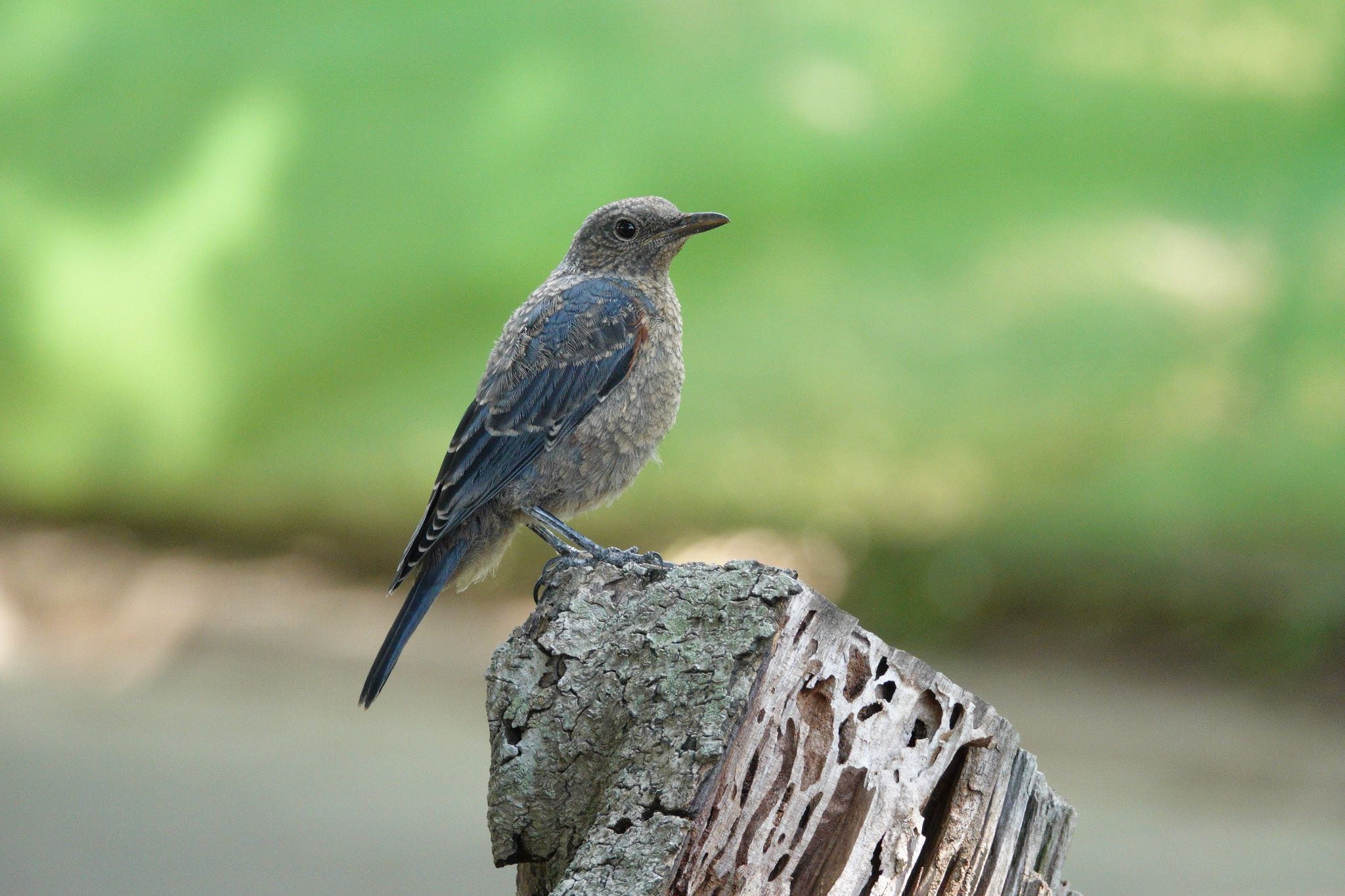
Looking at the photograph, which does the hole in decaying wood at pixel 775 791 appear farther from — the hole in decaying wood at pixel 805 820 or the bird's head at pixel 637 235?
the bird's head at pixel 637 235

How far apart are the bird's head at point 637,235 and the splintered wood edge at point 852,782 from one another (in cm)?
142

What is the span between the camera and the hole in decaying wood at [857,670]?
6.40 ft

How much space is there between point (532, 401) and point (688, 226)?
634mm

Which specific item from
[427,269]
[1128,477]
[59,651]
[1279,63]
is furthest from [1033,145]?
[59,651]

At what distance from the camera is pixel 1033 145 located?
17.7 ft

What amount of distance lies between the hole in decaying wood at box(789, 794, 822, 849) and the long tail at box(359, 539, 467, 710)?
0.98 meters

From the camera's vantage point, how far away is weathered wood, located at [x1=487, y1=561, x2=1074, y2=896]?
183 centimetres

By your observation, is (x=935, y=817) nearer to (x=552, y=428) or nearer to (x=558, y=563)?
(x=558, y=563)

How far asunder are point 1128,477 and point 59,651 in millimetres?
4922

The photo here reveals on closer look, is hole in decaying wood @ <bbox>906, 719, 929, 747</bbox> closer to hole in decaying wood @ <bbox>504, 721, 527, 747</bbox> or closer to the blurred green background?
hole in decaying wood @ <bbox>504, 721, 527, 747</bbox>

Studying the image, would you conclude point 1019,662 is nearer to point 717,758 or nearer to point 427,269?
point 427,269

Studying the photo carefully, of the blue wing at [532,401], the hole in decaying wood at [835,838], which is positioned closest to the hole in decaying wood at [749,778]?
the hole in decaying wood at [835,838]

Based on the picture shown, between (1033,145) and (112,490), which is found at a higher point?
(1033,145)

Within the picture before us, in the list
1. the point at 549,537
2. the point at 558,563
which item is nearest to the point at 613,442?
the point at 549,537
